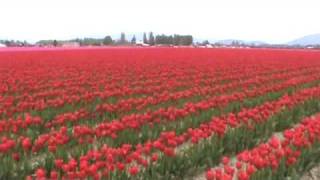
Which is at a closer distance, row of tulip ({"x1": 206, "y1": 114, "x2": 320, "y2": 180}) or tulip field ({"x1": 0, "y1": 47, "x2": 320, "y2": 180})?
row of tulip ({"x1": 206, "y1": 114, "x2": 320, "y2": 180})

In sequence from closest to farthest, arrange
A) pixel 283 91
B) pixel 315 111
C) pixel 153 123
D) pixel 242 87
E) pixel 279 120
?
pixel 153 123
pixel 279 120
pixel 315 111
pixel 283 91
pixel 242 87

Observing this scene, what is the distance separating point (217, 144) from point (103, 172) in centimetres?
214

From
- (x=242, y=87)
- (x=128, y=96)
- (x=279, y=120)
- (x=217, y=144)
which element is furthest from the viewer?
(x=242, y=87)

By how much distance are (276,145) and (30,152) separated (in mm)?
2939

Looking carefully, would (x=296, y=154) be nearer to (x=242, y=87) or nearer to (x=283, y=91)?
(x=283, y=91)

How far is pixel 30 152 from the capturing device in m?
6.36

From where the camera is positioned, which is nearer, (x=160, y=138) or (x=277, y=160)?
(x=277, y=160)

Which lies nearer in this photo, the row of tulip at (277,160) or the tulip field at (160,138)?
the row of tulip at (277,160)

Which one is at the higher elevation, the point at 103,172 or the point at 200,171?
the point at 103,172

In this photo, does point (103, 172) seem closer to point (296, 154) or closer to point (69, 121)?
point (296, 154)

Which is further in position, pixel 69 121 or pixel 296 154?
pixel 69 121

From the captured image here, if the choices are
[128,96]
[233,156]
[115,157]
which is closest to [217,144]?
[233,156]

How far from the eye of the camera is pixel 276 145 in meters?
5.84

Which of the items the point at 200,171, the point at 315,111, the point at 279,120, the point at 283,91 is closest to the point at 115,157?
the point at 200,171
